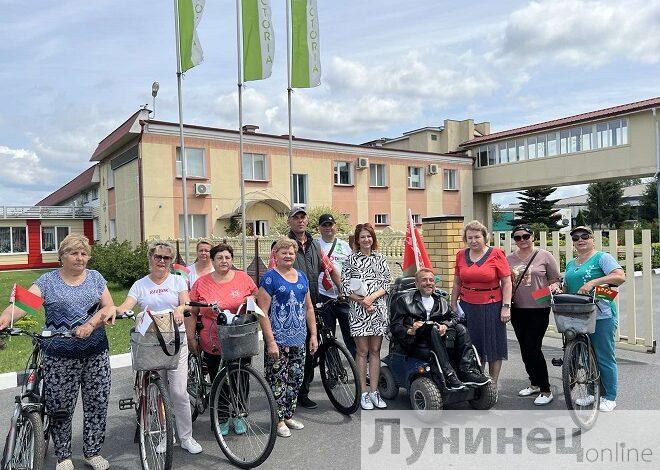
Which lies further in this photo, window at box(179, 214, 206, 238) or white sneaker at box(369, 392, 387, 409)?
window at box(179, 214, 206, 238)

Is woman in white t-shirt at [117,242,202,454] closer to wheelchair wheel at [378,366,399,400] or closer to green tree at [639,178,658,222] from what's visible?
wheelchair wheel at [378,366,399,400]

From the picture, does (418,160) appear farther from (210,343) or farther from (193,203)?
(210,343)

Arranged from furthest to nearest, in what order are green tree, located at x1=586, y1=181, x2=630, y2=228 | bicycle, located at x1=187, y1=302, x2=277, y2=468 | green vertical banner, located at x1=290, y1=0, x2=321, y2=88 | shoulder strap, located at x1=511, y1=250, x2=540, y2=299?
green tree, located at x1=586, y1=181, x2=630, y2=228, green vertical banner, located at x1=290, y1=0, x2=321, y2=88, shoulder strap, located at x1=511, y1=250, x2=540, y2=299, bicycle, located at x1=187, y1=302, x2=277, y2=468

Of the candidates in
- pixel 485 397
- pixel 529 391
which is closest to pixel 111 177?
pixel 529 391

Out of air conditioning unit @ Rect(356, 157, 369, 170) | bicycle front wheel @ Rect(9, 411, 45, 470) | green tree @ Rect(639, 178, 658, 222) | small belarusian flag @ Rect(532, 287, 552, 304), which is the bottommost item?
bicycle front wheel @ Rect(9, 411, 45, 470)

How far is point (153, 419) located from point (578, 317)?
365 cm

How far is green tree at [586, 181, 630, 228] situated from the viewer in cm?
5828

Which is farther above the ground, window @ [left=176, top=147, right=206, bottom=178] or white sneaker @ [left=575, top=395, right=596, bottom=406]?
window @ [left=176, top=147, right=206, bottom=178]

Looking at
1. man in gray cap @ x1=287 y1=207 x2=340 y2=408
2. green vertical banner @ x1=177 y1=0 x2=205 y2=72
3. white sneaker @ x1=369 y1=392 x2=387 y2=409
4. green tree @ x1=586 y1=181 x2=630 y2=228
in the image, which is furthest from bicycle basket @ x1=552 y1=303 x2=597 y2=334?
green tree @ x1=586 y1=181 x2=630 y2=228

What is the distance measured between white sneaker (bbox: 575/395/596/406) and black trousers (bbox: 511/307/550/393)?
522 millimetres

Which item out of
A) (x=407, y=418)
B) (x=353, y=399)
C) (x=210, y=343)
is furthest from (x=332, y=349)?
(x=210, y=343)

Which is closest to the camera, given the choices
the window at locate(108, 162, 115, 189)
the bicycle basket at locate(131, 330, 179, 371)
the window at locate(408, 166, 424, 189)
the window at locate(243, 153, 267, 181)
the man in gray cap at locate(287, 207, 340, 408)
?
the bicycle basket at locate(131, 330, 179, 371)

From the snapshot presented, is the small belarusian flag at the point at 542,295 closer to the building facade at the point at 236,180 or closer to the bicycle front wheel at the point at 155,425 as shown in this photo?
the bicycle front wheel at the point at 155,425

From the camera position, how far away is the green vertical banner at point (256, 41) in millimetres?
12852
